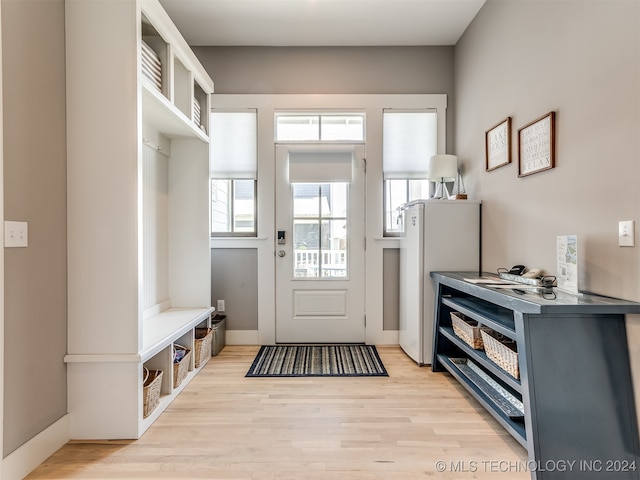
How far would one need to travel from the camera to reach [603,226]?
1.57 m

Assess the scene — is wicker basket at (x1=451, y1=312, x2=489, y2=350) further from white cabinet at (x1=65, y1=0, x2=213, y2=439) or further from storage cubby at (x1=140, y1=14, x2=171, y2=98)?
storage cubby at (x1=140, y1=14, x2=171, y2=98)

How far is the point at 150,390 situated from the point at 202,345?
79 centimetres

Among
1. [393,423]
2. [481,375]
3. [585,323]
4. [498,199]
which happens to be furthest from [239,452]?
[498,199]

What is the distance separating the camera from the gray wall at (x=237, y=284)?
3.28 m

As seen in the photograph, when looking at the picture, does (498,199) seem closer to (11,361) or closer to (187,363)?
(187,363)

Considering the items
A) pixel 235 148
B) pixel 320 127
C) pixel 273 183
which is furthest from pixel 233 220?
pixel 320 127

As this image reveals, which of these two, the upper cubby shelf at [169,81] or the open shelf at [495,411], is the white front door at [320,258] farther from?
the open shelf at [495,411]

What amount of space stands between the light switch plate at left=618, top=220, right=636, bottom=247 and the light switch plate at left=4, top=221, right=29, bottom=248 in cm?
263

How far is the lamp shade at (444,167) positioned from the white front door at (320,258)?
0.67 meters

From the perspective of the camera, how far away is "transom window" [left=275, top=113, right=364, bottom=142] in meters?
3.30

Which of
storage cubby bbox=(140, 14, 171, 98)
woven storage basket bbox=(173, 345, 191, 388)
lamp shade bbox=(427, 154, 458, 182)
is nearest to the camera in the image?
storage cubby bbox=(140, 14, 171, 98)

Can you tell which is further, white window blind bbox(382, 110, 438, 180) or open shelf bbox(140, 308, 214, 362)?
white window blind bbox(382, 110, 438, 180)

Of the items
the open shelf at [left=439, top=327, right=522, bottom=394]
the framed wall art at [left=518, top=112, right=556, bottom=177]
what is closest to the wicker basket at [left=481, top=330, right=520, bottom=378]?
the open shelf at [left=439, top=327, right=522, bottom=394]

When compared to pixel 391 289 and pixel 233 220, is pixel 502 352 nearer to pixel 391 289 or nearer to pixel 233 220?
pixel 391 289
